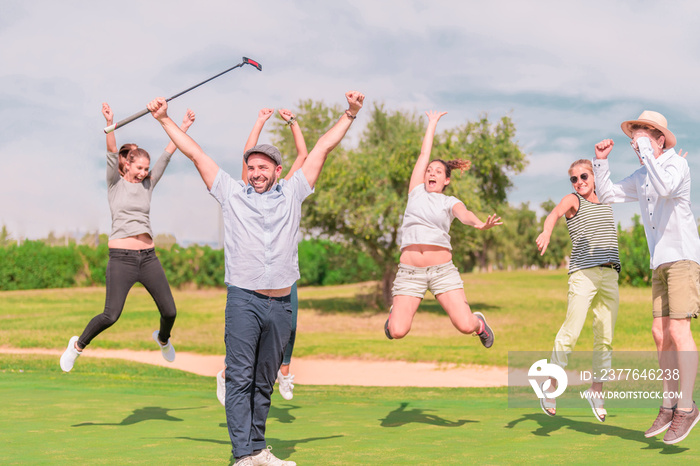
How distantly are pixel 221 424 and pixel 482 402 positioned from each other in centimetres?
396

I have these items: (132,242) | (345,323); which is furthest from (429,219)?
(345,323)

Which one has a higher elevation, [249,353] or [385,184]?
[385,184]

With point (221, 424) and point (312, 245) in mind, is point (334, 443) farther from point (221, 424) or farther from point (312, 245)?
point (312, 245)

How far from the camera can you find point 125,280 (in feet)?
24.1

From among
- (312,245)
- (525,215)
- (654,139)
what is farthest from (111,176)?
(525,215)

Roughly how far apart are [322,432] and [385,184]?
19.9 meters

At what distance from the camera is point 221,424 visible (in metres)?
7.19

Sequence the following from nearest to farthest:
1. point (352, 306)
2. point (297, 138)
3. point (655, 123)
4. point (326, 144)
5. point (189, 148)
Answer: point (189, 148)
point (326, 144)
point (655, 123)
point (297, 138)
point (352, 306)

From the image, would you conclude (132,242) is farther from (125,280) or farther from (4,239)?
(4,239)

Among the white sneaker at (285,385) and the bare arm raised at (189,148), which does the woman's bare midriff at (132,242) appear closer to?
the white sneaker at (285,385)

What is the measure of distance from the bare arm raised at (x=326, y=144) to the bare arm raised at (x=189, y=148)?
674 mm

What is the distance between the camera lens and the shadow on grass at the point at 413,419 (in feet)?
24.0

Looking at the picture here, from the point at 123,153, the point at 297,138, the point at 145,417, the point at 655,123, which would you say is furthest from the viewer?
the point at 145,417

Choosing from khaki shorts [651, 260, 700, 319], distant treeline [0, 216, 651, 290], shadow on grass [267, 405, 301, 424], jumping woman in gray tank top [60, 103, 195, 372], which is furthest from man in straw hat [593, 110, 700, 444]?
distant treeline [0, 216, 651, 290]
